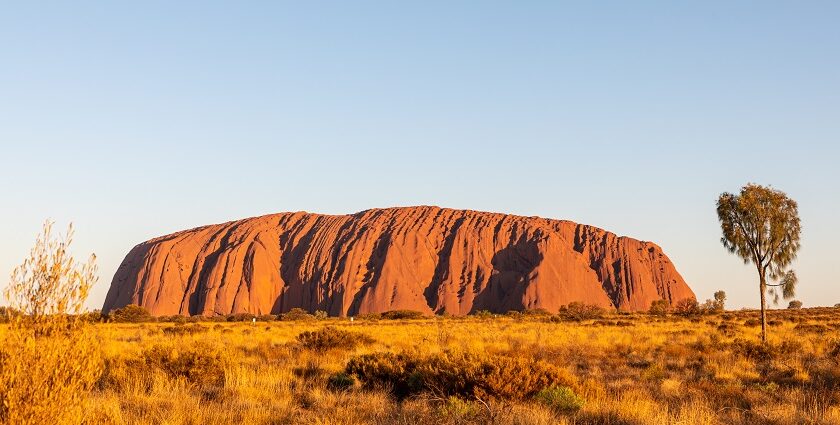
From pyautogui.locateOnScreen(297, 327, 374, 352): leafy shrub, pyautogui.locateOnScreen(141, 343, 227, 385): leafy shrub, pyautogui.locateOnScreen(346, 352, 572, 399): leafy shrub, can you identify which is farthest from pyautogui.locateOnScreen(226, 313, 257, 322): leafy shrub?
pyautogui.locateOnScreen(346, 352, 572, 399): leafy shrub

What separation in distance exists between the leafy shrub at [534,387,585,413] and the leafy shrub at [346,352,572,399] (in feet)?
1.24

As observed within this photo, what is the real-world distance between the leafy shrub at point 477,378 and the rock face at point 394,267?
78524 millimetres

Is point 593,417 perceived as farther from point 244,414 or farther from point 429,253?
point 429,253

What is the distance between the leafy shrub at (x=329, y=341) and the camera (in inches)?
750

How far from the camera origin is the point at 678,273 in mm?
112062

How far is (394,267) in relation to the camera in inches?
3812

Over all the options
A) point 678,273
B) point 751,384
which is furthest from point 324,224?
point 751,384

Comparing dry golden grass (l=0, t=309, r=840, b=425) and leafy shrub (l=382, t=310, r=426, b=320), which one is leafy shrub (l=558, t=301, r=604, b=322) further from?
dry golden grass (l=0, t=309, r=840, b=425)

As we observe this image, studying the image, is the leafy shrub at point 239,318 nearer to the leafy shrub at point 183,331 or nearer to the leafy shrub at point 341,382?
the leafy shrub at point 183,331

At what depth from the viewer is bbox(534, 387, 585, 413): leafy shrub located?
27.6ft

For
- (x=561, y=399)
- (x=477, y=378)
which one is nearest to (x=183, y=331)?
(x=477, y=378)

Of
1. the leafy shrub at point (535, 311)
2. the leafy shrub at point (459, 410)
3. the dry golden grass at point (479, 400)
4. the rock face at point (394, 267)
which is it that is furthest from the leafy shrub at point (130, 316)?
the leafy shrub at point (459, 410)

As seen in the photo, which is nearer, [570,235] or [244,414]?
[244,414]

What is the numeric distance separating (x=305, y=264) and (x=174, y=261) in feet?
67.4
